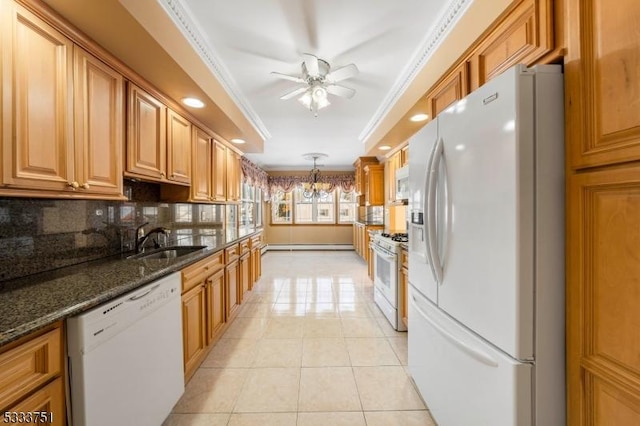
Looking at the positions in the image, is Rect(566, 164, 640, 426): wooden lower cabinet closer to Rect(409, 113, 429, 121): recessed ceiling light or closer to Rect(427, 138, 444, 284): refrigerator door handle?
Rect(427, 138, 444, 284): refrigerator door handle

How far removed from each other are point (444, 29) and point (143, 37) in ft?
6.18

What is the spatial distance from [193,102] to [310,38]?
1.16 meters

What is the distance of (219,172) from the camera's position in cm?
339

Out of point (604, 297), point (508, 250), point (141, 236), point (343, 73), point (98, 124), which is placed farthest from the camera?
point (141, 236)

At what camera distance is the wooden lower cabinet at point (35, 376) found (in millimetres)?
787

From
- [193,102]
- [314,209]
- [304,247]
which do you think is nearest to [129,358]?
[193,102]

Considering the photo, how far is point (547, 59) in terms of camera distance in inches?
43.1

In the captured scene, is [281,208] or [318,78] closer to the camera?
[318,78]

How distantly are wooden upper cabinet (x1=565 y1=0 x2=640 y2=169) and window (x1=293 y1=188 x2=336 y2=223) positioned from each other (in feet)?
22.9

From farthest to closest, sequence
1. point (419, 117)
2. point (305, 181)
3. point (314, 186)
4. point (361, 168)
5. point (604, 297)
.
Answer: point (305, 181) < point (314, 186) < point (361, 168) < point (419, 117) < point (604, 297)

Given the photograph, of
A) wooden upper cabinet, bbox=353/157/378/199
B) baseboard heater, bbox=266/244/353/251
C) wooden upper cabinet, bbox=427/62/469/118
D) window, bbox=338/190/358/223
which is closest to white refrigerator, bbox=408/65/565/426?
wooden upper cabinet, bbox=427/62/469/118

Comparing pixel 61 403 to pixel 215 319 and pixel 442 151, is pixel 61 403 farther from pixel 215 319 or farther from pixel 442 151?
pixel 442 151

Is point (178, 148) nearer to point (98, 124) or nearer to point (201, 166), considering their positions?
point (201, 166)

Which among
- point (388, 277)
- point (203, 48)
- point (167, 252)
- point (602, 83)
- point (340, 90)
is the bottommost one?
point (388, 277)
